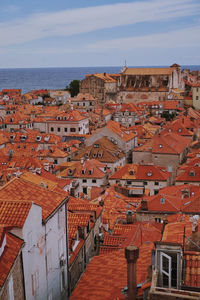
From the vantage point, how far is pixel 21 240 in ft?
40.7

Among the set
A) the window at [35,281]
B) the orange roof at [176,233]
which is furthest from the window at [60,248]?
the orange roof at [176,233]

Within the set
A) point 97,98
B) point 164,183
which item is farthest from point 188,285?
point 97,98

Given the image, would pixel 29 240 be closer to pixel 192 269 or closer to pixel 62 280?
pixel 62 280

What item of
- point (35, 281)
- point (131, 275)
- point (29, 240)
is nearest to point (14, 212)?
point (29, 240)

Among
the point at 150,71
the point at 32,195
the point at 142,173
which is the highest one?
the point at 150,71

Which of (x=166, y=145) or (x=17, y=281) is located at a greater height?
(x=17, y=281)

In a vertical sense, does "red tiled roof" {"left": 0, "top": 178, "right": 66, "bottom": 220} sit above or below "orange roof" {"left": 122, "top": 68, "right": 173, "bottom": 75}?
below

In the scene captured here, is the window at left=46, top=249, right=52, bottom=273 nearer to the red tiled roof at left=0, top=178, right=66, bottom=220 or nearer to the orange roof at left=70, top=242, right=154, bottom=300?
the orange roof at left=70, top=242, right=154, bottom=300

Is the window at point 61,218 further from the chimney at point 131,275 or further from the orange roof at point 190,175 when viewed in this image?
the orange roof at point 190,175

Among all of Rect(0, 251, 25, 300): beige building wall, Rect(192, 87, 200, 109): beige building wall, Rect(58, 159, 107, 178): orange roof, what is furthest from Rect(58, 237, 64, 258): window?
Rect(192, 87, 200, 109): beige building wall

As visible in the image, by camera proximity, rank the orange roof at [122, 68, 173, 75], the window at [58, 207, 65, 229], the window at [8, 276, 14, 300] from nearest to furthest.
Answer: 1. the window at [8, 276, 14, 300]
2. the window at [58, 207, 65, 229]
3. the orange roof at [122, 68, 173, 75]

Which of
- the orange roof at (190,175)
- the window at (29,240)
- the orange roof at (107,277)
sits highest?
the window at (29,240)

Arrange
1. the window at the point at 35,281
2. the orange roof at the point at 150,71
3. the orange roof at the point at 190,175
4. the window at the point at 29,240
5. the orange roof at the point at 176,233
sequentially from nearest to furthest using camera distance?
the orange roof at the point at 176,233 < the window at the point at 29,240 < the window at the point at 35,281 < the orange roof at the point at 190,175 < the orange roof at the point at 150,71

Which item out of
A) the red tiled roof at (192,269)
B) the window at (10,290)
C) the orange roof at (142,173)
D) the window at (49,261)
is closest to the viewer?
the red tiled roof at (192,269)
